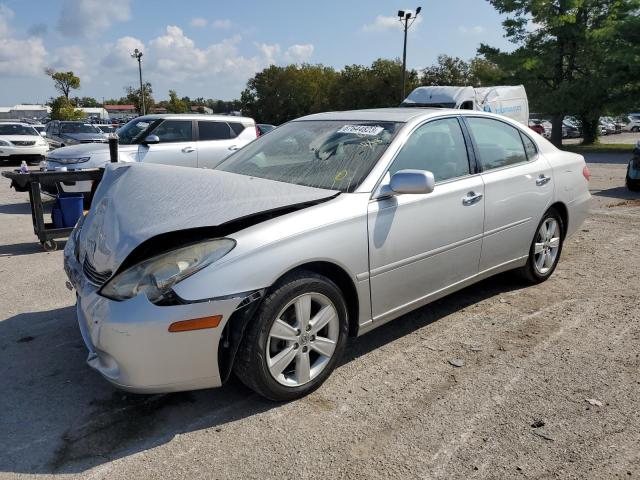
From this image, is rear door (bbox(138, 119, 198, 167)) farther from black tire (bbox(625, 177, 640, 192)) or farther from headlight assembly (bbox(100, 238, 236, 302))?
black tire (bbox(625, 177, 640, 192))

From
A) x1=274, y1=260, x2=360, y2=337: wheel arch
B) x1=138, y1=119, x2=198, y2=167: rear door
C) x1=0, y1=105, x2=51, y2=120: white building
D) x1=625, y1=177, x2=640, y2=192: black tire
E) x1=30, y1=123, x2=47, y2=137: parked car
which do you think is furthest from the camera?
x1=0, y1=105, x2=51, y2=120: white building

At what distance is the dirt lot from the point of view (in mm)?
2506

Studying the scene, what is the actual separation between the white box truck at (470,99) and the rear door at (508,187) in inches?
453

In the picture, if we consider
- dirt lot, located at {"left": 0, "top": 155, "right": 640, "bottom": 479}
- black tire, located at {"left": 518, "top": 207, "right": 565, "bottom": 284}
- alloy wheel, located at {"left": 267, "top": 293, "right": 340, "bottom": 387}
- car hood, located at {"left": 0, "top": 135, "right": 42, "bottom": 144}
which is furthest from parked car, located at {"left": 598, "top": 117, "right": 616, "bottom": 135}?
alloy wheel, located at {"left": 267, "top": 293, "right": 340, "bottom": 387}

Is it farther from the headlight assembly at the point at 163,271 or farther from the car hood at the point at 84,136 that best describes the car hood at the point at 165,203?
the car hood at the point at 84,136

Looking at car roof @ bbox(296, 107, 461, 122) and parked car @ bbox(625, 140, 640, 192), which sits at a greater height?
car roof @ bbox(296, 107, 461, 122)

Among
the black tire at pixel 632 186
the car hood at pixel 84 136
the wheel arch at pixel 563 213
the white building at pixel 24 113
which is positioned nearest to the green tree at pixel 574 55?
the black tire at pixel 632 186

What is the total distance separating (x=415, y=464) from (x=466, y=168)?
2.31 metres

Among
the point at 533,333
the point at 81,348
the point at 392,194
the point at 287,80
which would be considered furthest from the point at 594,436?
the point at 287,80

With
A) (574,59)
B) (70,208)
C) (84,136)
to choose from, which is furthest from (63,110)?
(70,208)

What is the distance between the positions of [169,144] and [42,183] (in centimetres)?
370

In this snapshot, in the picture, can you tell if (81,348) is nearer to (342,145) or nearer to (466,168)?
(342,145)

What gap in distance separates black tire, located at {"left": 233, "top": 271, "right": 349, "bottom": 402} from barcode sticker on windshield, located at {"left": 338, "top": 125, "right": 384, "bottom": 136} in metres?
1.25

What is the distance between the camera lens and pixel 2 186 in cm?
1305
